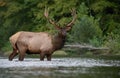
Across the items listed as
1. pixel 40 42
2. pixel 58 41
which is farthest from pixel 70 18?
pixel 58 41

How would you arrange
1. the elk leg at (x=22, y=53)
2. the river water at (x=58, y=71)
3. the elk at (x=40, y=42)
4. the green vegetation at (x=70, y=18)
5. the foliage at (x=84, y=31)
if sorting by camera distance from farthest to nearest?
the green vegetation at (x=70, y=18)
the foliage at (x=84, y=31)
the elk leg at (x=22, y=53)
the elk at (x=40, y=42)
the river water at (x=58, y=71)

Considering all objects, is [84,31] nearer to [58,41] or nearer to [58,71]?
[58,41]

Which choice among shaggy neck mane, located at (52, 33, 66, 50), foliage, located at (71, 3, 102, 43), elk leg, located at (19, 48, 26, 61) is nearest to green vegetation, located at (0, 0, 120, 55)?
foliage, located at (71, 3, 102, 43)

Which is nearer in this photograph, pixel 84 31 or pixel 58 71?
pixel 58 71

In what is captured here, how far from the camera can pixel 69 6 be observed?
5625cm

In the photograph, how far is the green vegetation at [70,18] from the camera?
4558 centimetres

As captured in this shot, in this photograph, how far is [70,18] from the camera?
54719 millimetres

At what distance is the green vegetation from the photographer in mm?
45578

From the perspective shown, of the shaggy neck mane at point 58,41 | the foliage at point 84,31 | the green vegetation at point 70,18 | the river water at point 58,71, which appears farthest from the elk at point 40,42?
the foliage at point 84,31

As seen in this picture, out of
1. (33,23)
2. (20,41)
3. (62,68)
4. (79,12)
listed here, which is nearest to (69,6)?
(79,12)

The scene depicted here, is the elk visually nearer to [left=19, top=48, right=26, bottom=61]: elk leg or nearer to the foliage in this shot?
[left=19, top=48, right=26, bottom=61]: elk leg

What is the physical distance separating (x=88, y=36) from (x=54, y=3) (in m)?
14.2

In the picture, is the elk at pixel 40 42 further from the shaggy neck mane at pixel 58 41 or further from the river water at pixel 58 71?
the river water at pixel 58 71

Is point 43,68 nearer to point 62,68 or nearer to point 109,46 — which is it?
point 62,68
